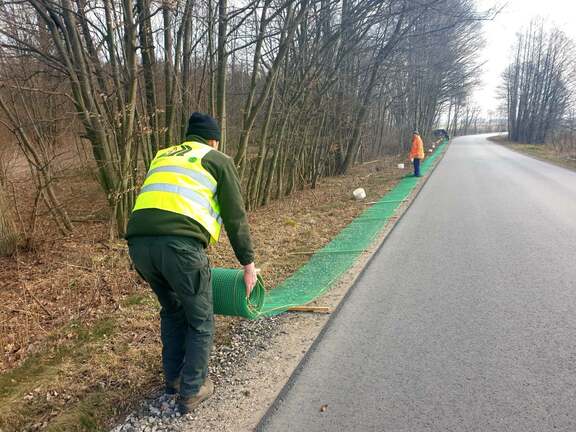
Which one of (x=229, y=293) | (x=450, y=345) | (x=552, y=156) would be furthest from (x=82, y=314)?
(x=552, y=156)

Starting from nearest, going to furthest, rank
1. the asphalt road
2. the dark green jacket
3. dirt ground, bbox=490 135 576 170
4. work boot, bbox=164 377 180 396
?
1. the dark green jacket
2. the asphalt road
3. work boot, bbox=164 377 180 396
4. dirt ground, bbox=490 135 576 170

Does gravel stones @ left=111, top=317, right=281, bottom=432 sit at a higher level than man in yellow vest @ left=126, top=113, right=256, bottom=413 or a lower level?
lower

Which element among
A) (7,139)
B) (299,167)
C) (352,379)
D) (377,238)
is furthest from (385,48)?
(352,379)

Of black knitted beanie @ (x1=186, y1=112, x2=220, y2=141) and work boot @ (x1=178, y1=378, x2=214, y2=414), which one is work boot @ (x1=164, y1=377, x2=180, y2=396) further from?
black knitted beanie @ (x1=186, y1=112, x2=220, y2=141)

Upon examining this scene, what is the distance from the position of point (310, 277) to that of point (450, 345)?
88.6 inches

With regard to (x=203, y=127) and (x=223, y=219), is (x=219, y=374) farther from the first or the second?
(x=203, y=127)

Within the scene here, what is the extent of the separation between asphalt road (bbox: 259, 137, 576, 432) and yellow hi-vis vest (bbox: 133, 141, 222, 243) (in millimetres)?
1425

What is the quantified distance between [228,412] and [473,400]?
5.38ft

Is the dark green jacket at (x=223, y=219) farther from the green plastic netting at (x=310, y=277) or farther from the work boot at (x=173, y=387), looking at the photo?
the work boot at (x=173, y=387)

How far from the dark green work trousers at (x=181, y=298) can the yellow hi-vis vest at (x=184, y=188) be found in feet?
0.59

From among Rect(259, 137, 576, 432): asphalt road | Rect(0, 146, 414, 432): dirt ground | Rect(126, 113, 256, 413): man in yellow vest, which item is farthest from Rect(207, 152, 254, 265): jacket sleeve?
Rect(0, 146, 414, 432): dirt ground

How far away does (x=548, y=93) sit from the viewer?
46156 mm

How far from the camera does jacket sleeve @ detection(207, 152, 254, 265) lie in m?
2.71

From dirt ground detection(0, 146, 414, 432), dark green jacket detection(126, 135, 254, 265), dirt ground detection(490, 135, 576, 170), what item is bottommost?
dirt ground detection(0, 146, 414, 432)
